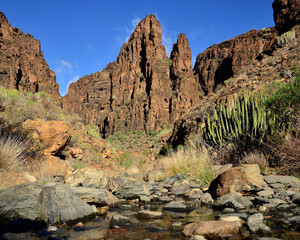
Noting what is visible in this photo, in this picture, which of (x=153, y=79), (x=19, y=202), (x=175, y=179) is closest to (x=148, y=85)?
(x=153, y=79)

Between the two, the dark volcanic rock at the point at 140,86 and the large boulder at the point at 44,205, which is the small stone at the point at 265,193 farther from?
the dark volcanic rock at the point at 140,86

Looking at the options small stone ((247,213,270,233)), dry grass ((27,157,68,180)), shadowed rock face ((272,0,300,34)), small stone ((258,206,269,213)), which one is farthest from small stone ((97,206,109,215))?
shadowed rock face ((272,0,300,34))

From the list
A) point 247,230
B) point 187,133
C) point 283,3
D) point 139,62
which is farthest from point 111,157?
point 139,62

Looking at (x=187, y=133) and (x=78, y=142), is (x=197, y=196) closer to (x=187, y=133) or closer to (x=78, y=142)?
(x=78, y=142)

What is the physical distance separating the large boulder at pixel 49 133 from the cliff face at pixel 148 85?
4331 centimetres

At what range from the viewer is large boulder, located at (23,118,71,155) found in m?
7.94

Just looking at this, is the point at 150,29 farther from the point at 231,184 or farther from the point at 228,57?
the point at 231,184

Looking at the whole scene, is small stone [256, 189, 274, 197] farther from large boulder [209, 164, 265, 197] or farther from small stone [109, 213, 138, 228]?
small stone [109, 213, 138, 228]

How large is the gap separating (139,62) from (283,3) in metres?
40.8

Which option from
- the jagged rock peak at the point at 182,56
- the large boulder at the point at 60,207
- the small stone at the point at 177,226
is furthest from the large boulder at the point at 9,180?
the jagged rock peak at the point at 182,56

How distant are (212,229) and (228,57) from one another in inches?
3279

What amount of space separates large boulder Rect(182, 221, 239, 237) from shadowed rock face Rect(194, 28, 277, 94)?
67677 millimetres

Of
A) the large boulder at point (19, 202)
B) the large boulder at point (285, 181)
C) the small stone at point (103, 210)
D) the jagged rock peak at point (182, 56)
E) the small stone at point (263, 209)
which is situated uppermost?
the jagged rock peak at point (182, 56)

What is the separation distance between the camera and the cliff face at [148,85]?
53.8m
